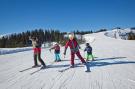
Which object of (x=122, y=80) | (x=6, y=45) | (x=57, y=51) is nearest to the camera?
(x=122, y=80)

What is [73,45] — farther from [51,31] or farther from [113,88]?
[51,31]

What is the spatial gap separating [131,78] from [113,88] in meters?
1.55

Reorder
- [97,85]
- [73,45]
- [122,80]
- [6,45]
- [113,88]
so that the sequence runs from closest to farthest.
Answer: [113,88], [97,85], [122,80], [73,45], [6,45]

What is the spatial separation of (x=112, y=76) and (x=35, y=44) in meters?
5.12

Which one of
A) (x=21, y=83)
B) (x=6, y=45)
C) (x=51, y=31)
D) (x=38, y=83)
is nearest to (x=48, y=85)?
(x=38, y=83)

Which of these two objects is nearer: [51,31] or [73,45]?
[73,45]

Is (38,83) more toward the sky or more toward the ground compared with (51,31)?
more toward the ground

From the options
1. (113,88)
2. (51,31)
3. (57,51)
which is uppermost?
(51,31)

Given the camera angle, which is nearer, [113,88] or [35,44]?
[113,88]

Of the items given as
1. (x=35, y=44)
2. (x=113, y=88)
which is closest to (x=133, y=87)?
(x=113, y=88)

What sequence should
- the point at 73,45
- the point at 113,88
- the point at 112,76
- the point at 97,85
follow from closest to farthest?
1. the point at 113,88
2. the point at 97,85
3. the point at 112,76
4. the point at 73,45

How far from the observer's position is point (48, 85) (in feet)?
23.5

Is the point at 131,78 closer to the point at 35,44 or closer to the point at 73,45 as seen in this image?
the point at 73,45

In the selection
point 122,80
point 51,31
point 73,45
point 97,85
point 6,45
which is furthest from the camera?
point 51,31
